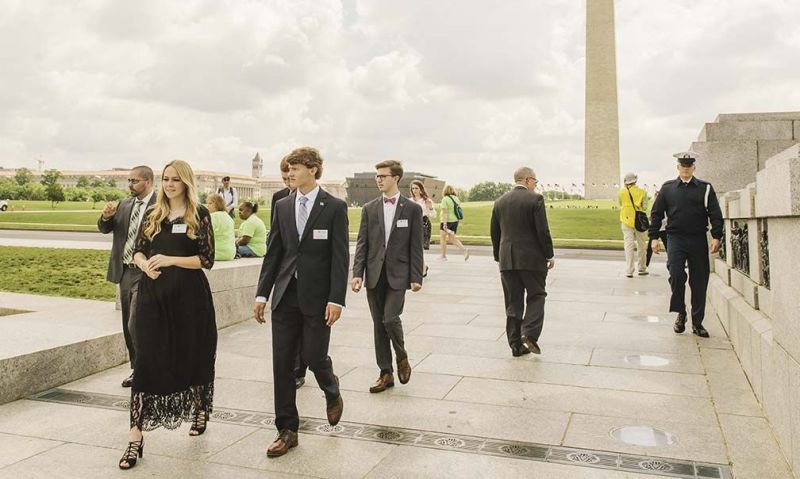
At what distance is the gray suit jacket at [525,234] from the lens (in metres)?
6.97

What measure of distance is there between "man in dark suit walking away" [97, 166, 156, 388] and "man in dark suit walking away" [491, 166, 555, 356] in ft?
11.8

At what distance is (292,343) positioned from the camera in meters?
4.57

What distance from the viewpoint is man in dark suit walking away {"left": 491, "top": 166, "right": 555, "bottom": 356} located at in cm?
698

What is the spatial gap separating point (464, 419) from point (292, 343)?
1.47 meters

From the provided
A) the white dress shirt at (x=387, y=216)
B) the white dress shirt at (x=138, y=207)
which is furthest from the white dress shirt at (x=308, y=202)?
the white dress shirt at (x=138, y=207)

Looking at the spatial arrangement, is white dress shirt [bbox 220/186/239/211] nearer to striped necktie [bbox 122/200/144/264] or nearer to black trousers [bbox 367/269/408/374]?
striped necktie [bbox 122/200/144/264]

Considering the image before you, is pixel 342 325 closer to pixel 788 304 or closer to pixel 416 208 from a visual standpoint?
pixel 416 208

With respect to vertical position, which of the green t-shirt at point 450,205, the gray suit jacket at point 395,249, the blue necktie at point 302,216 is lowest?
the gray suit jacket at point 395,249

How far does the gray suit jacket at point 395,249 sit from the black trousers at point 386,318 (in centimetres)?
8

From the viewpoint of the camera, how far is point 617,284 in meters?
13.4

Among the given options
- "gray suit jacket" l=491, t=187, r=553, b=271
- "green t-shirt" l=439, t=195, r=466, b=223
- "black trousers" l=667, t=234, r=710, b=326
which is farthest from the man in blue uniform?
"green t-shirt" l=439, t=195, r=466, b=223

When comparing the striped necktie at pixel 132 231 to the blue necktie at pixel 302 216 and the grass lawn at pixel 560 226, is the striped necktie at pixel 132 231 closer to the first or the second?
the blue necktie at pixel 302 216

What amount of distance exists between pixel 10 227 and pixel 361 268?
37227mm

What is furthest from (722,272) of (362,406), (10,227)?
(10,227)
